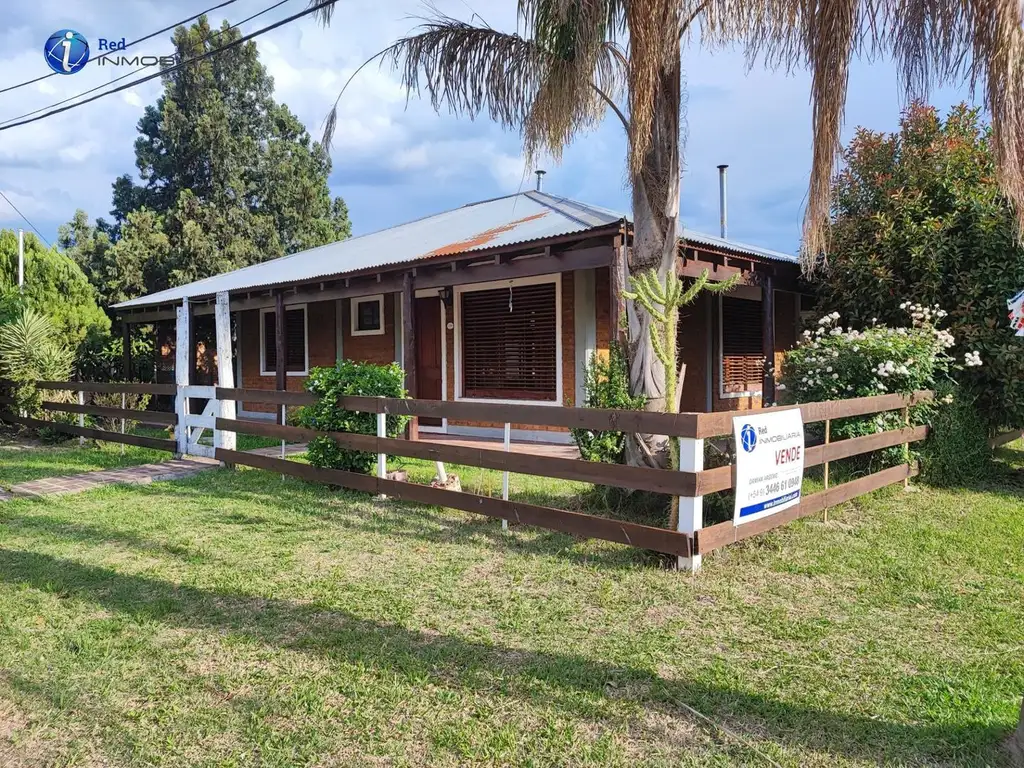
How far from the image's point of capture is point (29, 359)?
520 inches

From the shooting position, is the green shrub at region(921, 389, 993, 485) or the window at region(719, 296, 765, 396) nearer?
the green shrub at region(921, 389, 993, 485)

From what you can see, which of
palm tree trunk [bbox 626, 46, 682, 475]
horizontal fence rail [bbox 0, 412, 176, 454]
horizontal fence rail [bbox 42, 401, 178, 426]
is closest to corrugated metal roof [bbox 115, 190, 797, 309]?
palm tree trunk [bbox 626, 46, 682, 475]

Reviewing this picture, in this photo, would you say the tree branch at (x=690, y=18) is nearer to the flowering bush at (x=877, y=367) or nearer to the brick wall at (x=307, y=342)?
the flowering bush at (x=877, y=367)

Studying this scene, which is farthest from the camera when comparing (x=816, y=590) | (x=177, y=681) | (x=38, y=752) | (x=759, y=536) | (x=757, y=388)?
(x=757, y=388)

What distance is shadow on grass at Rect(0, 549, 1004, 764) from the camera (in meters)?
2.78

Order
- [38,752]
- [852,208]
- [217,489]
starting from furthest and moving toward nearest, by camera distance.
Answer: [852,208], [217,489], [38,752]

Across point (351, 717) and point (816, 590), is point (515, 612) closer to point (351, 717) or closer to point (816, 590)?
point (351, 717)

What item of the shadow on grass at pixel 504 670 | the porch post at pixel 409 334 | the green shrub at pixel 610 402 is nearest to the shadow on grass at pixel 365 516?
the green shrub at pixel 610 402

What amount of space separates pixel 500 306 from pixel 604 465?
7.20 m

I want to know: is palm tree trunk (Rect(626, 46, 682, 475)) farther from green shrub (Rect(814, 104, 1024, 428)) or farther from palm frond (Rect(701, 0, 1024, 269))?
green shrub (Rect(814, 104, 1024, 428))

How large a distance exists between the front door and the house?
0.11 ft

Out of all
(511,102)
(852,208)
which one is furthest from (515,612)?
(852,208)

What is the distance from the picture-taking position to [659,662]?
3.49m

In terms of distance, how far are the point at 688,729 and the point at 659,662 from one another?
1.96 ft
